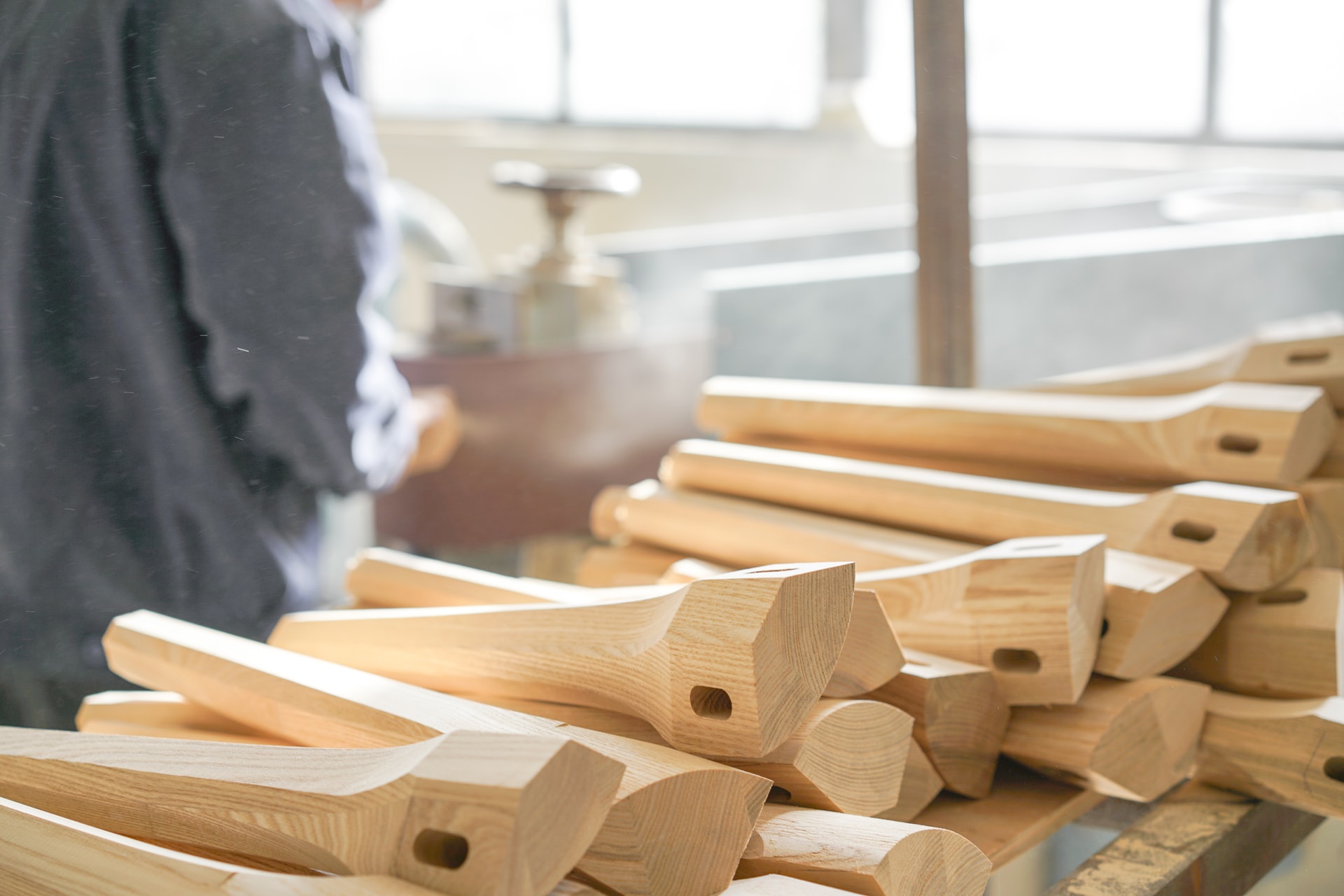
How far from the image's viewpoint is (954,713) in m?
0.81

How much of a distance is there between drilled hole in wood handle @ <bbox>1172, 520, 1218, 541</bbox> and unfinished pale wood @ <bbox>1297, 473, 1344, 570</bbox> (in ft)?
0.47

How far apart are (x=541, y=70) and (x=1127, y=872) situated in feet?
16.6

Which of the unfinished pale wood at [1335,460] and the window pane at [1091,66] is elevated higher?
the window pane at [1091,66]

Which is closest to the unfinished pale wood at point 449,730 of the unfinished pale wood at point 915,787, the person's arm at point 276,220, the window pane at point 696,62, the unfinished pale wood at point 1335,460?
the unfinished pale wood at point 915,787

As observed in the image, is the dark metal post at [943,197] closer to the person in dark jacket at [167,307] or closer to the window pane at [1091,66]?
the person in dark jacket at [167,307]

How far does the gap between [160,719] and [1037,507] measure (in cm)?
75

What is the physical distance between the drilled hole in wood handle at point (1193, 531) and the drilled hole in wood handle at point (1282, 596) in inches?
3.8

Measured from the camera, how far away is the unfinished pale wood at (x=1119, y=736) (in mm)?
825

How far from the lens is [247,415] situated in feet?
4.29

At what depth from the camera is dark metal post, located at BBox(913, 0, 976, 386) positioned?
130 cm

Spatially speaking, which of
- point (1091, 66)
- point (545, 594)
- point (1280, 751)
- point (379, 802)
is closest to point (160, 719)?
point (545, 594)

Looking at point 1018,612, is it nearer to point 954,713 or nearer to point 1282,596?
point 954,713

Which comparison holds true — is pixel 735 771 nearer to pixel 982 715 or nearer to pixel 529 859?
pixel 529 859

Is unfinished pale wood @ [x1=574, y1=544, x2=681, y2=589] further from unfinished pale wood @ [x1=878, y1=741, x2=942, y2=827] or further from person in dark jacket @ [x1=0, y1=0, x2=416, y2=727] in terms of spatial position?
unfinished pale wood @ [x1=878, y1=741, x2=942, y2=827]
